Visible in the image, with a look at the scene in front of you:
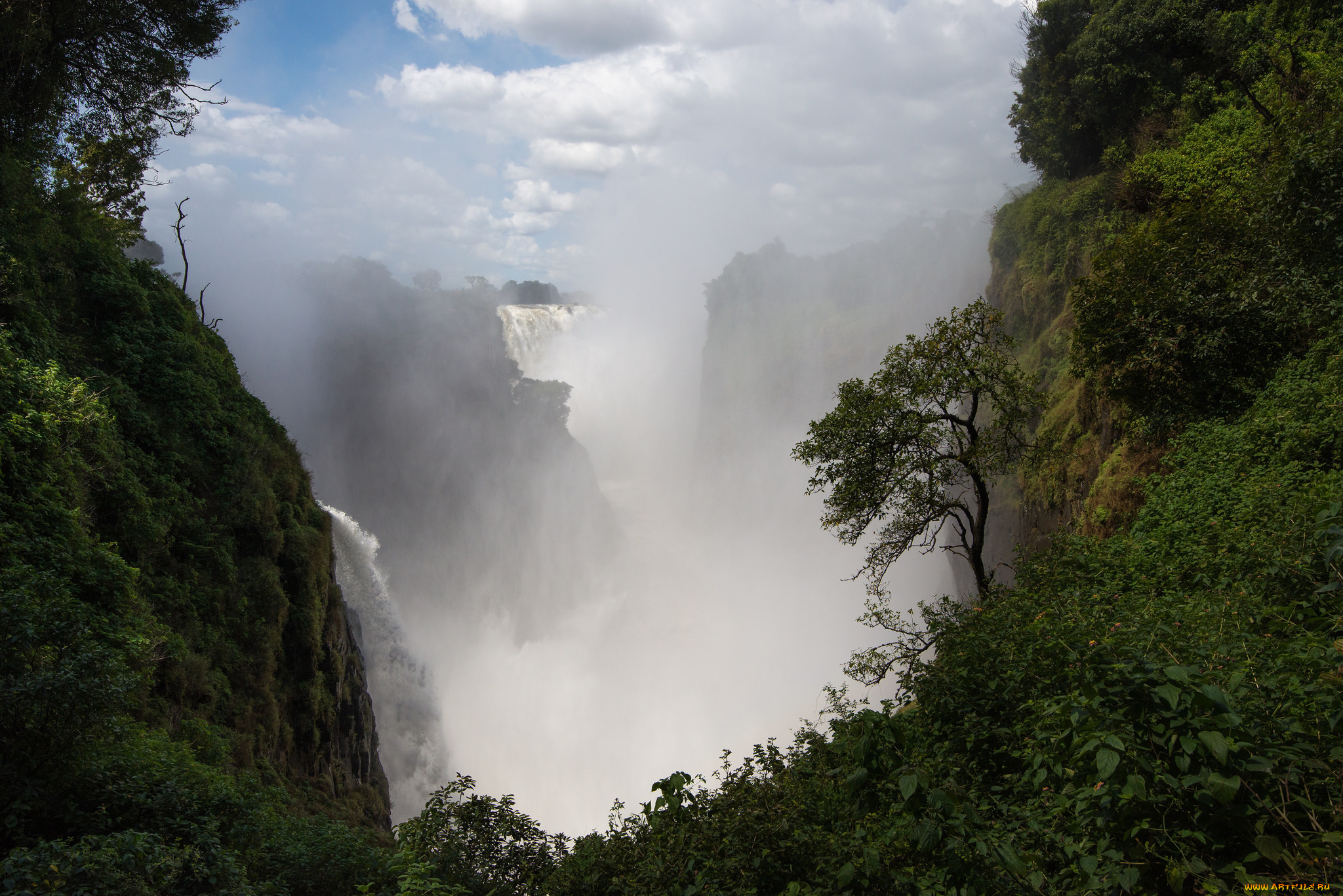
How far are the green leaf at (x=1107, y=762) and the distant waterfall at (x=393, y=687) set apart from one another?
2674 centimetres

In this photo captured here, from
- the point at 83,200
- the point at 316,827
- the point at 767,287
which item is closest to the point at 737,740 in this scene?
the point at 316,827

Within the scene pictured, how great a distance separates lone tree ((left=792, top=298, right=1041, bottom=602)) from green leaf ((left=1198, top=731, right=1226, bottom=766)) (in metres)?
7.49

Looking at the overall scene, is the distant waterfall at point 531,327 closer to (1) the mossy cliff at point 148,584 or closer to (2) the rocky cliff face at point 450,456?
(2) the rocky cliff face at point 450,456

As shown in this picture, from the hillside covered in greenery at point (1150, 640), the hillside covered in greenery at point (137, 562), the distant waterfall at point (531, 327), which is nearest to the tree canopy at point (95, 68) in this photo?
the hillside covered in greenery at point (137, 562)

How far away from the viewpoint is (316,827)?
783cm

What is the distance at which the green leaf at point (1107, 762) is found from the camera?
2506 mm

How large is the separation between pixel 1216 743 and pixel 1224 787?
0.58 feet

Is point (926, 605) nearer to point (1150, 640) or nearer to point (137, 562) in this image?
point (1150, 640)

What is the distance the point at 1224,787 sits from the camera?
2469 millimetres

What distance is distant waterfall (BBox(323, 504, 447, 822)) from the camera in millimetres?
26531

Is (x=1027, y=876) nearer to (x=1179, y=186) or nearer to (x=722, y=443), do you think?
(x=1179, y=186)

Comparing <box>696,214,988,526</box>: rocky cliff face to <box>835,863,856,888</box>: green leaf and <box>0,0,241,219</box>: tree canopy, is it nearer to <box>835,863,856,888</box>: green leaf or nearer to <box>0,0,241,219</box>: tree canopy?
<box>0,0,241,219</box>: tree canopy

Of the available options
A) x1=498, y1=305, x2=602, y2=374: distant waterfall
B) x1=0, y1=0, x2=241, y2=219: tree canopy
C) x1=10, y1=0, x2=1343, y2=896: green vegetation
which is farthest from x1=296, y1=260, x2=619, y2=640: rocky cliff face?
x1=0, y1=0, x2=241, y2=219: tree canopy

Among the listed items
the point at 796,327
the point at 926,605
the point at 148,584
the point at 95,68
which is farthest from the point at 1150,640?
the point at 796,327
